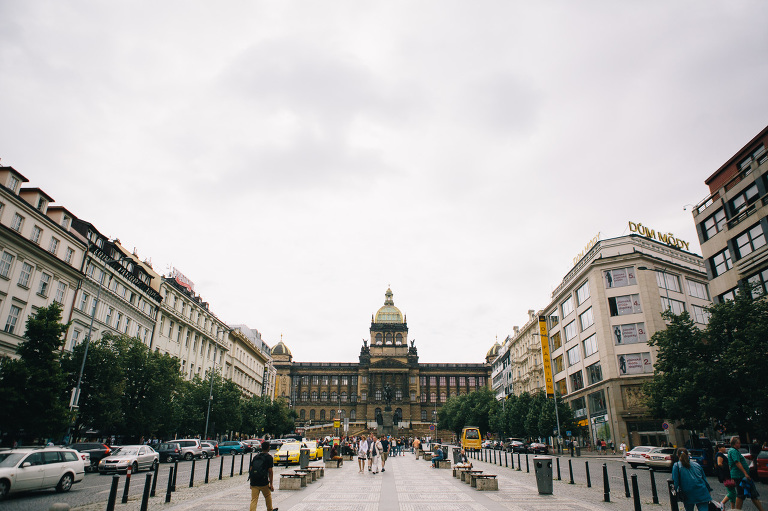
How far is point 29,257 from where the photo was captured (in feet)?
121

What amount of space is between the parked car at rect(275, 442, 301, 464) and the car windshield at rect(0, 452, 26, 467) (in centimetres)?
1753

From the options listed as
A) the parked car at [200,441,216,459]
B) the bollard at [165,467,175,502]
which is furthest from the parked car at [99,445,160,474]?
the parked car at [200,441,216,459]

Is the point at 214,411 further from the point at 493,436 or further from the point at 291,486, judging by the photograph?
the point at 493,436

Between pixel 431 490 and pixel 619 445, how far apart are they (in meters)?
36.8

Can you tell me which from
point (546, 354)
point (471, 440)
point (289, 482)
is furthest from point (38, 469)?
point (546, 354)

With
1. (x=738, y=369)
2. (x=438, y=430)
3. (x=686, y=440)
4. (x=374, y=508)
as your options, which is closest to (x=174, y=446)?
(x=374, y=508)

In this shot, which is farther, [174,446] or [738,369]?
[174,446]

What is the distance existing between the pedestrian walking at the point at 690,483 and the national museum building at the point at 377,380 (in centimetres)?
12784

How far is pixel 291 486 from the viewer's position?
62.6 ft

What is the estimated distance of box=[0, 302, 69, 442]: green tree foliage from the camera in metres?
27.9

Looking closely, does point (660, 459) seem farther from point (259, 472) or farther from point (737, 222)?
point (259, 472)

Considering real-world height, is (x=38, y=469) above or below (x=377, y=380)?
below

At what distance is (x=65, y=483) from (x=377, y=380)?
402ft

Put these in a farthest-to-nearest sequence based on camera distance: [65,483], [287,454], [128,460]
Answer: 1. [287,454]
2. [128,460]
3. [65,483]
